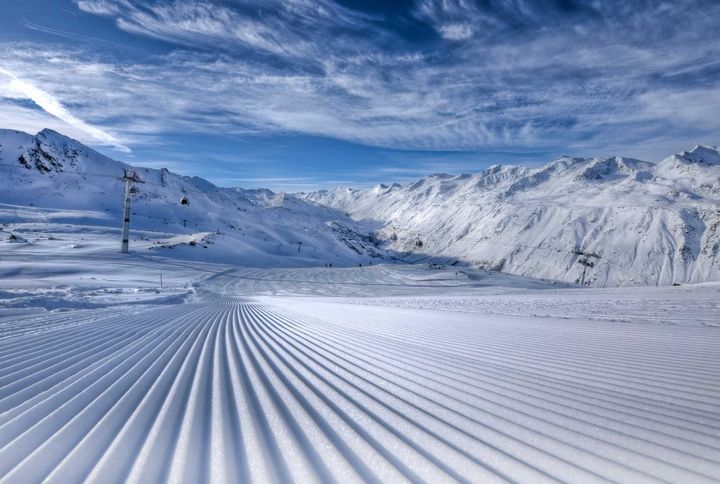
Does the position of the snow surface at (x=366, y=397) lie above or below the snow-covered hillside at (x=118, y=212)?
below

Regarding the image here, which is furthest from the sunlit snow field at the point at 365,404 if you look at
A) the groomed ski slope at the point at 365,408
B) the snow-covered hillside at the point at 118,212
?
the snow-covered hillside at the point at 118,212

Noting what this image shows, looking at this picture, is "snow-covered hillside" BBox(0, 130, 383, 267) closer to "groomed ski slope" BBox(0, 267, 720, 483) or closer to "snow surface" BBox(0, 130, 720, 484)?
"snow surface" BBox(0, 130, 720, 484)

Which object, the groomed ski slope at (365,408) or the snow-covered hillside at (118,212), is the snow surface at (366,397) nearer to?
the groomed ski slope at (365,408)

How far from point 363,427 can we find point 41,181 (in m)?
187

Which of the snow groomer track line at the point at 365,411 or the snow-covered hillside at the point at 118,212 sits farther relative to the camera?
the snow-covered hillside at the point at 118,212

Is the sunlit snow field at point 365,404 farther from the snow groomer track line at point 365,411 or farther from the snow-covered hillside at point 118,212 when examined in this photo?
the snow-covered hillside at point 118,212

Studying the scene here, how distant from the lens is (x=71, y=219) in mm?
107688

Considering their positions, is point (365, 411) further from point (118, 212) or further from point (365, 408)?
point (118, 212)

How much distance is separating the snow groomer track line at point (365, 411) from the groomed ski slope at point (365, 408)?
2cm

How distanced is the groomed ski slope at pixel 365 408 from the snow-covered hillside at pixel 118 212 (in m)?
60.9

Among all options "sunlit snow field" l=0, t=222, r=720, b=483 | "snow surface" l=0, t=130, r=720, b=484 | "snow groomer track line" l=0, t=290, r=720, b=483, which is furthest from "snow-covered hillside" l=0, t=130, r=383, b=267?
"snow groomer track line" l=0, t=290, r=720, b=483

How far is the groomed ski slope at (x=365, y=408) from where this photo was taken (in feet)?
9.48

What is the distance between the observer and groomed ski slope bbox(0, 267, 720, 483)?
2.89 m

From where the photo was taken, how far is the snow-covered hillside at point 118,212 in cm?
7862
